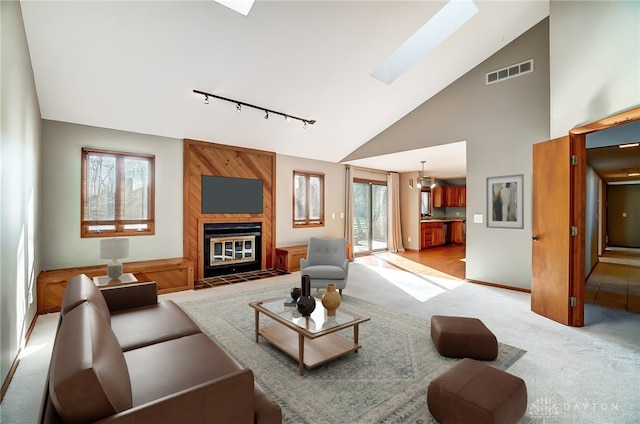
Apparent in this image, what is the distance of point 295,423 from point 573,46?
4570 millimetres

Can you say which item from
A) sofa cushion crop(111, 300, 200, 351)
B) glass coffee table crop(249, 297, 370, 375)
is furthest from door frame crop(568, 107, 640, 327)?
sofa cushion crop(111, 300, 200, 351)

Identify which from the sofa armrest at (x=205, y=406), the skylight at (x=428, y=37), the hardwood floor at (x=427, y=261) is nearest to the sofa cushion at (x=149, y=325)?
the sofa armrest at (x=205, y=406)

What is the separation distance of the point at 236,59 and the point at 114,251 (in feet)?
9.41

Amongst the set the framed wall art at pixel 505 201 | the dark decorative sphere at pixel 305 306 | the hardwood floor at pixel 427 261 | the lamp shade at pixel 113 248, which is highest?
the framed wall art at pixel 505 201

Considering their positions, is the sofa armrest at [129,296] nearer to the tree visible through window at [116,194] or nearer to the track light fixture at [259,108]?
the tree visible through window at [116,194]

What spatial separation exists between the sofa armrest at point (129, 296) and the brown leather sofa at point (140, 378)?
42cm

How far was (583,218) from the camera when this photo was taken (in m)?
3.30

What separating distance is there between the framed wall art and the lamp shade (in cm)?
554

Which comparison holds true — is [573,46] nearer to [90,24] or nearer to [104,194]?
[90,24]

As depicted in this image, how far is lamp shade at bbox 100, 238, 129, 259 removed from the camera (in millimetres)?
3684

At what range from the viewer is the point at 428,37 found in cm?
456

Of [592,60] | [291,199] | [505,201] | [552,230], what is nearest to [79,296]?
[552,230]

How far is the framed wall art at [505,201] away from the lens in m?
4.68

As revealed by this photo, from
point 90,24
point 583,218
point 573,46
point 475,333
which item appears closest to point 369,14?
point 573,46
